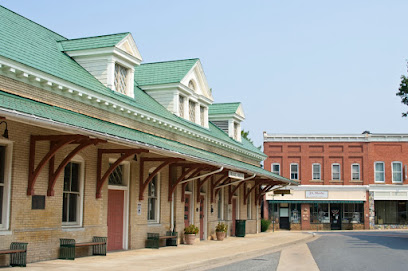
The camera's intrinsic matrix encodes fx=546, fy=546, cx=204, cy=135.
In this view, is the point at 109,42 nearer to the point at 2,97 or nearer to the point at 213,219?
the point at 2,97

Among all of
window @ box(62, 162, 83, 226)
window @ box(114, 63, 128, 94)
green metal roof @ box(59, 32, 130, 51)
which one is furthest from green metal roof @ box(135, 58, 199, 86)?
window @ box(62, 162, 83, 226)

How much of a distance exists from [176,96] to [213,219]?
274 inches

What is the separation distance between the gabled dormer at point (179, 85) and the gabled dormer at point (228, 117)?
16.9 ft

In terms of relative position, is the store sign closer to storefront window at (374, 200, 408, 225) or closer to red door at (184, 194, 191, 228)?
storefront window at (374, 200, 408, 225)

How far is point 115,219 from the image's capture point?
18.4 meters

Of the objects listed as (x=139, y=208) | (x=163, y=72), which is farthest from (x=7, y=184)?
(x=163, y=72)

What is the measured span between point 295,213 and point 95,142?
38325 mm

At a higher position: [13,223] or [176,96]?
[176,96]

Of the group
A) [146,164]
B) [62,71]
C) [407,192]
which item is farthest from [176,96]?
[407,192]

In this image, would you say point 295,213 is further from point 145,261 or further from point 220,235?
point 145,261

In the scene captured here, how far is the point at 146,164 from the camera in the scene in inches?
779

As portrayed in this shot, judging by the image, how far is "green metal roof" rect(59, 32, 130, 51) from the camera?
19.4 m

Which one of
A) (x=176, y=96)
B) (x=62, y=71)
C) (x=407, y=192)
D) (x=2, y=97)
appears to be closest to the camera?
(x=2, y=97)

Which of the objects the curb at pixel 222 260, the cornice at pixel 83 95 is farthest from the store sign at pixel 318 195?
the cornice at pixel 83 95
